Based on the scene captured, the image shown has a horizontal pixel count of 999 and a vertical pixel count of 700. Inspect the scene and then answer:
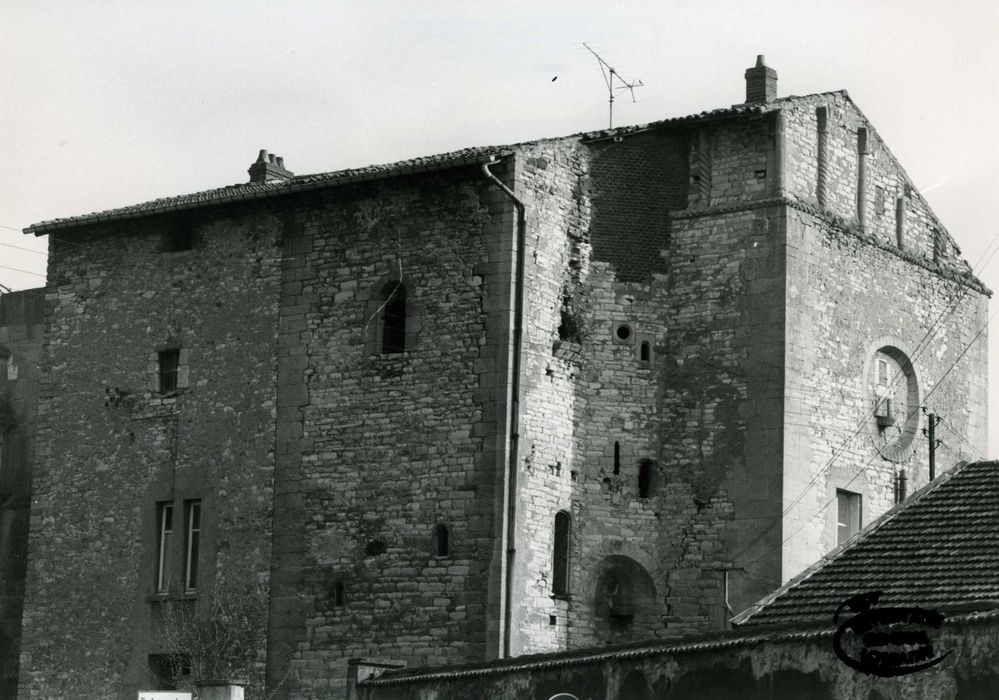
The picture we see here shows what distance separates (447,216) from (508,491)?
157 inches

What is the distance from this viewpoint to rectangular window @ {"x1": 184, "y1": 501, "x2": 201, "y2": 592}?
31.5 meters

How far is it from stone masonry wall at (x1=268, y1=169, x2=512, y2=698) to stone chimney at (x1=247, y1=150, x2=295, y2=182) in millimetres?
4304

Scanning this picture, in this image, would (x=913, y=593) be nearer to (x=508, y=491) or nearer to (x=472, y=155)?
(x=508, y=491)

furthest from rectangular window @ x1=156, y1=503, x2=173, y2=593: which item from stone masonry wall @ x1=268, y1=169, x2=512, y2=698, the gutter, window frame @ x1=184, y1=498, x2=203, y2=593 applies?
the gutter

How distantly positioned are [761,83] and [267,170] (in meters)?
8.45

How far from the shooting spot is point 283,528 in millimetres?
30500

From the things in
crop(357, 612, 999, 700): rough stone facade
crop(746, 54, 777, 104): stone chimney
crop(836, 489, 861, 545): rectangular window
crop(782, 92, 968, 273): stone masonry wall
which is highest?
crop(746, 54, 777, 104): stone chimney

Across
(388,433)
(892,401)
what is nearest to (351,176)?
(388,433)

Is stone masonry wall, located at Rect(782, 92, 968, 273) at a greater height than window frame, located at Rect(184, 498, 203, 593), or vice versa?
stone masonry wall, located at Rect(782, 92, 968, 273)

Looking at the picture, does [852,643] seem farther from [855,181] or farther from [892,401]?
[855,181]

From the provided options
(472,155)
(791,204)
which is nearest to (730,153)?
(791,204)

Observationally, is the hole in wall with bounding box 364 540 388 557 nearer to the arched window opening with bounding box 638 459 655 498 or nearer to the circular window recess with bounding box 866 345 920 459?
the arched window opening with bounding box 638 459 655 498

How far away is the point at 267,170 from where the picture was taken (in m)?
35.3

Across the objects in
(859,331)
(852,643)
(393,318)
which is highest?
(859,331)
